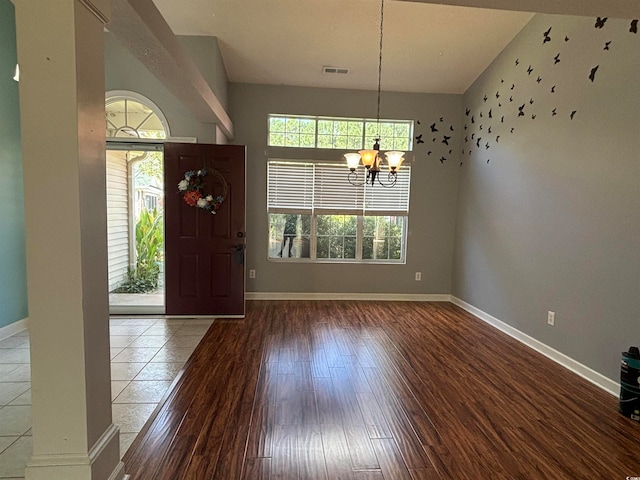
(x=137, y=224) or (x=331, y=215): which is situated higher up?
(x=331, y=215)

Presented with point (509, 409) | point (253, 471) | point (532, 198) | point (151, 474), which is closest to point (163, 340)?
point (151, 474)

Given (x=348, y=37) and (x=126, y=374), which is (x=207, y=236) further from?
(x=348, y=37)

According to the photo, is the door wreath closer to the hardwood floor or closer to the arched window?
the arched window

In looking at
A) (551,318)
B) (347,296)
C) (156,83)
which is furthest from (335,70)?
(551,318)

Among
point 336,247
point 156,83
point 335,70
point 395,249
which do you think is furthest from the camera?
point 395,249

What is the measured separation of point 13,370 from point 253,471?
2400 mm

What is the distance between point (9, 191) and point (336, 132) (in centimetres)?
410

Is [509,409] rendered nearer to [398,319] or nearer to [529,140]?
[398,319]

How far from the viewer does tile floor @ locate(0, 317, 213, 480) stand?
197cm

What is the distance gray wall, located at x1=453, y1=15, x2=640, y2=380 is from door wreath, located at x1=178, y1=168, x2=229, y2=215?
3564 mm

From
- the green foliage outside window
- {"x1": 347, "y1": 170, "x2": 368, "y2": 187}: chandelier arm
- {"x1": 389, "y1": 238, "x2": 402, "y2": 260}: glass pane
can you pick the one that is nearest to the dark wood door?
the green foliage outside window

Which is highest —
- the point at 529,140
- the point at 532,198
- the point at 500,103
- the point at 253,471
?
the point at 500,103

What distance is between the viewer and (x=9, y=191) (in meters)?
3.55

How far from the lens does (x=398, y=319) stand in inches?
176
